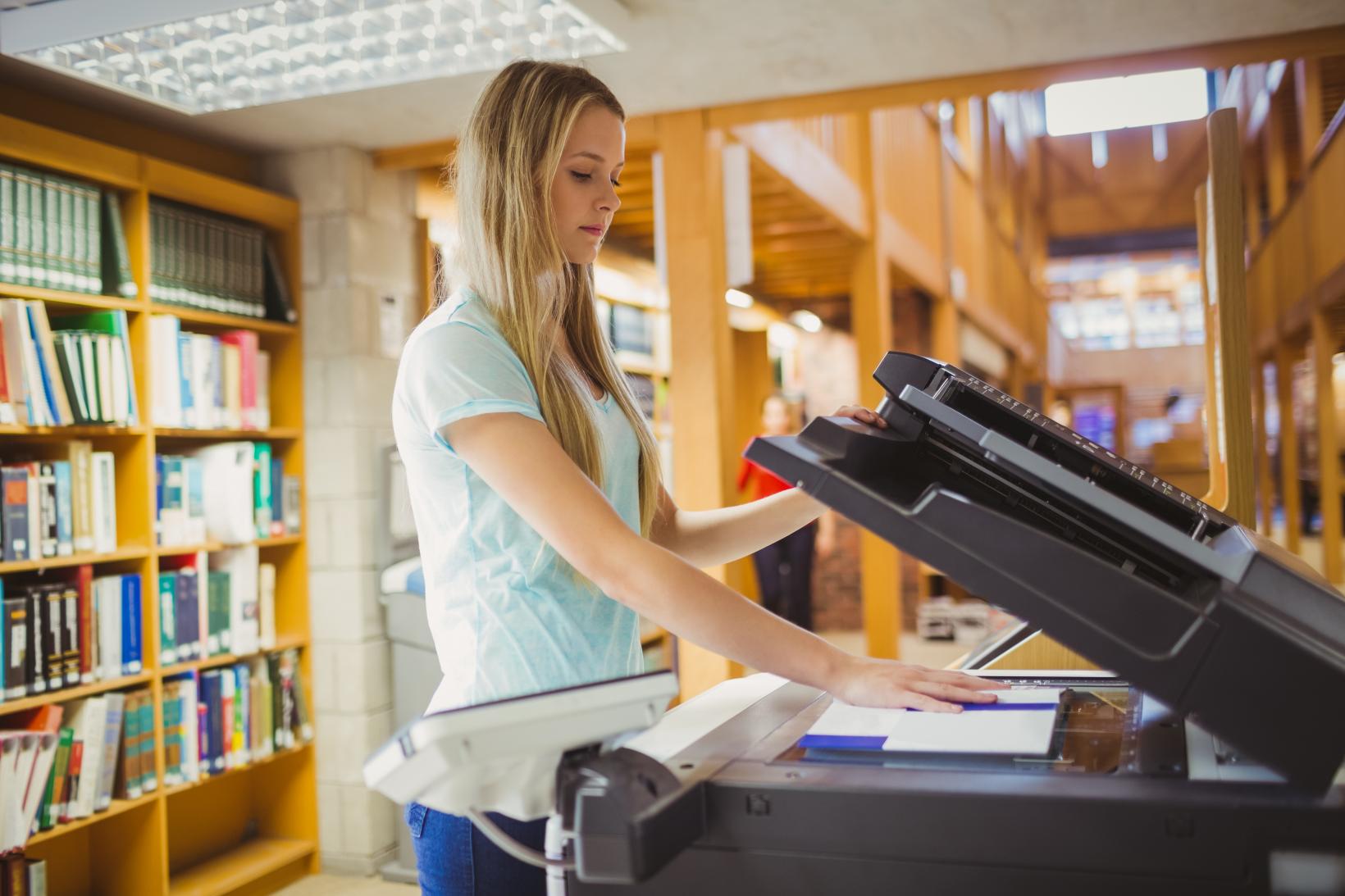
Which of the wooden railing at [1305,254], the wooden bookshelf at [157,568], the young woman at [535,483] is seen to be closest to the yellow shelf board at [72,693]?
the wooden bookshelf at [157,568]

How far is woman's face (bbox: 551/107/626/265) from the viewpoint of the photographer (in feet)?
4.22

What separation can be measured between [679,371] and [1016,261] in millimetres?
12405

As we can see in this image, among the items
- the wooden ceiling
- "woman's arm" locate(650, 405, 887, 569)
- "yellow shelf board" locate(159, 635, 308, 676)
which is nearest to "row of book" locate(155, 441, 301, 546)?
"yellow shelf board" locate(159, 635, 308, 676)

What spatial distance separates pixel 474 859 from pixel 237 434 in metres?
2.83

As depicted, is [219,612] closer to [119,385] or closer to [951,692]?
[119,385]

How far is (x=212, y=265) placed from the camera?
3646 millimetres

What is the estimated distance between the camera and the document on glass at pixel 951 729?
92 cm

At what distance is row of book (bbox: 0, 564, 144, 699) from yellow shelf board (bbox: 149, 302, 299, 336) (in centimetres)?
81

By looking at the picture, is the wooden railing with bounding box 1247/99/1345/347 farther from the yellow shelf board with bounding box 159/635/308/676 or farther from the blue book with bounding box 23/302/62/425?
the blue book with bounding box 23/302/62/425

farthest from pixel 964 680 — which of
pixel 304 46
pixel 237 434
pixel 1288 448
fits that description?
pixel 1288 448

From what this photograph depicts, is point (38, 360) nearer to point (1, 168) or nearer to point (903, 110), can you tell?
point (1, 168)

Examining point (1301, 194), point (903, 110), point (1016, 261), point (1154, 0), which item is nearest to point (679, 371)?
point (1154, 0)

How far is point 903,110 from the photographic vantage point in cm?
795

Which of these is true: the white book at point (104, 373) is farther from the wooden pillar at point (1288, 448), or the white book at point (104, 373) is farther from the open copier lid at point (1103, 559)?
the wooden pillar at point (1288, 448)
